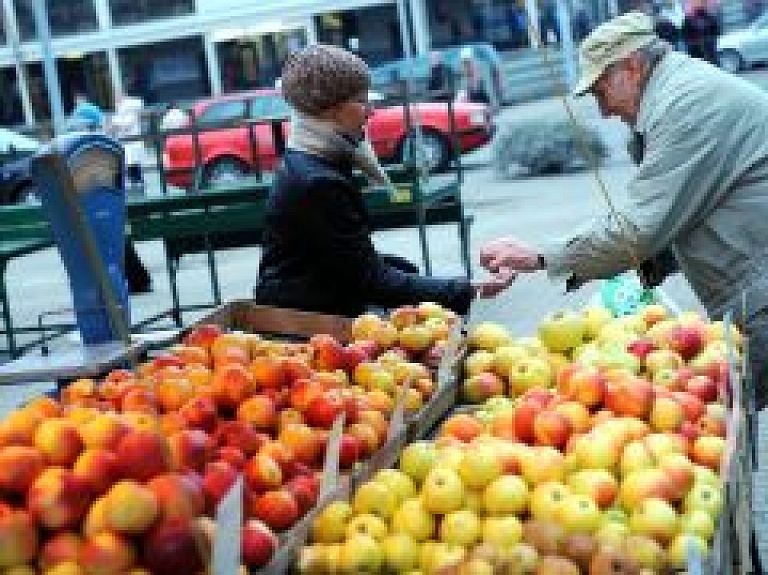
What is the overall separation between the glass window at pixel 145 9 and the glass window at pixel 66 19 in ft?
2.04

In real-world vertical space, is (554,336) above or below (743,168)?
below

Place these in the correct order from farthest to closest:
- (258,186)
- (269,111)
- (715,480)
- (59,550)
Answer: (269,111) < (258,186) < (715,480) < (59,550)

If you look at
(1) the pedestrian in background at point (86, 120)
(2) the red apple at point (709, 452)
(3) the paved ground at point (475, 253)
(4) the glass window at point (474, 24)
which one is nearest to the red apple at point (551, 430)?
(2) the red apple at point (709, 452)

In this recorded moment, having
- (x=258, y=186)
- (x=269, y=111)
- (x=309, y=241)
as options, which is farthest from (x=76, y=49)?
(x=309, y=241)

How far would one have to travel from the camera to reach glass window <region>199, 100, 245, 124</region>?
867 inches

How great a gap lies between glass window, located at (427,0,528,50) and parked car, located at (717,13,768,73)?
7215 millimetres

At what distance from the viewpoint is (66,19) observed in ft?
134

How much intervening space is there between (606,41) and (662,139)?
34cm

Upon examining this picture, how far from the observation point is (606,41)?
4172 mm

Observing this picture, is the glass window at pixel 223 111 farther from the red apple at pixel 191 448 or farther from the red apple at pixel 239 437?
the red apple at pixel 191 448

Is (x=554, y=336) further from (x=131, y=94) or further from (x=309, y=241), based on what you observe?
(x=131, y=94)

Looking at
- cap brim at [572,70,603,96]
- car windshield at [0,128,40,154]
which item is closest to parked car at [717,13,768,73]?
car windshield at [0,128,40,154]

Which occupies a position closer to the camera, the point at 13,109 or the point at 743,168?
the point at 743,168

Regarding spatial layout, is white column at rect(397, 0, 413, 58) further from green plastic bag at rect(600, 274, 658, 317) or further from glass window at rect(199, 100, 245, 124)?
green plastic bag at rect(600, 274, 658, 317)
